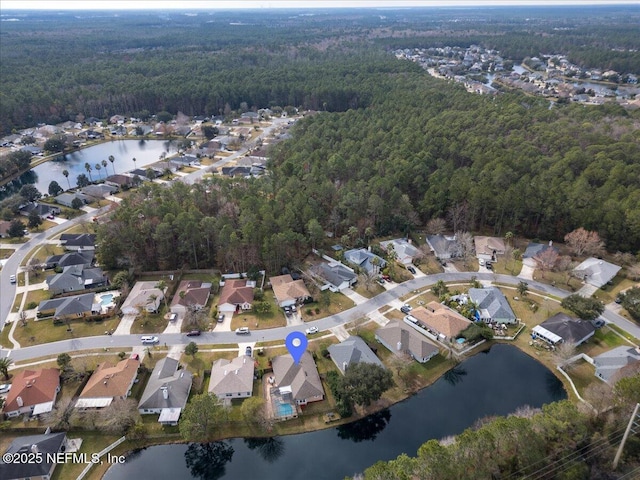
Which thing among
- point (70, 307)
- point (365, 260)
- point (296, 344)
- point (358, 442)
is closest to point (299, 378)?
point (296, 344)

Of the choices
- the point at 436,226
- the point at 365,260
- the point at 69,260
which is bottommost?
the point at 69,260

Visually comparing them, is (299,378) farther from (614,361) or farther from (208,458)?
(614,361)

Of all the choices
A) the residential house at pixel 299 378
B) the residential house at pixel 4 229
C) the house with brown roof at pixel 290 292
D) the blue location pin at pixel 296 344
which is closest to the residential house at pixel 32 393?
the residential house at pixel 299 378

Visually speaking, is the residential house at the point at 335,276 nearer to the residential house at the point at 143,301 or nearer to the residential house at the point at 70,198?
the residential house at the point at 143,301

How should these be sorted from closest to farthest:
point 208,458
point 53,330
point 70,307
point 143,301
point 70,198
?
point 208,458
point 53,330
point 70,307
point 143,301
point 70,198

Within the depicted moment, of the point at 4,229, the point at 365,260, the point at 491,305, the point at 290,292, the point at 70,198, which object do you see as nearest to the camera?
the point at 491,305

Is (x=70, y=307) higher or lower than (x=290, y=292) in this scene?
lower

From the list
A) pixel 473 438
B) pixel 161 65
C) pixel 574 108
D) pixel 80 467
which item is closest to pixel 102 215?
pixel 80 467
